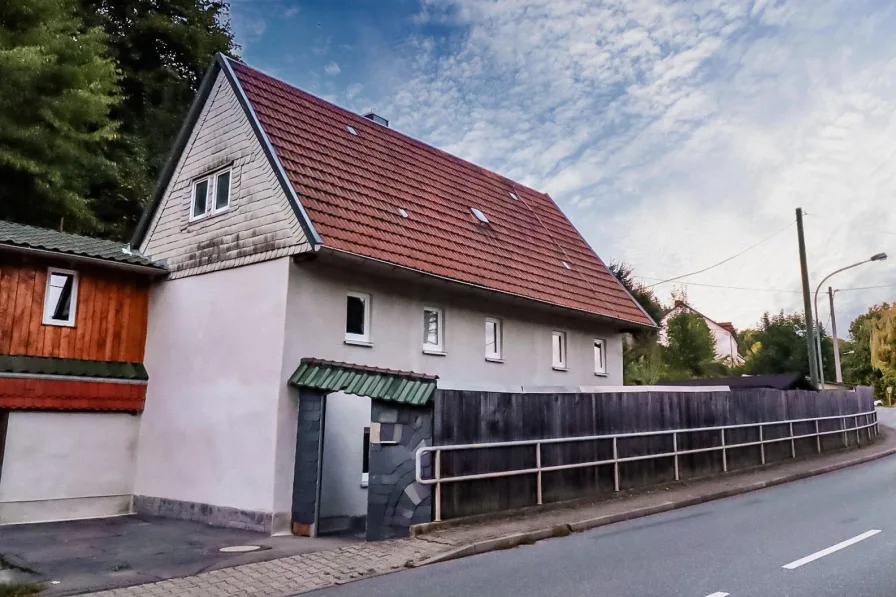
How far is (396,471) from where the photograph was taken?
1040 centimetres

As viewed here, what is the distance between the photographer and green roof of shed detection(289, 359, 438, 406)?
1041 cm

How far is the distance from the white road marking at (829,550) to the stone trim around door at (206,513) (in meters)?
7.83

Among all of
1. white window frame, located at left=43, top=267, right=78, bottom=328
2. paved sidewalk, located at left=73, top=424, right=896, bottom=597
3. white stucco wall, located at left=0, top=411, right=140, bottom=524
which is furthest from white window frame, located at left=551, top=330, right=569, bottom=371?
white window frame, located at left=43, top=267, right=78, bottom=328

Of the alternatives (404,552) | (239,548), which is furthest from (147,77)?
(404,552)

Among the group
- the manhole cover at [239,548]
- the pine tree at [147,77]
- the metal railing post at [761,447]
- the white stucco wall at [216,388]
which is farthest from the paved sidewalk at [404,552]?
the pine tree at [147,77]

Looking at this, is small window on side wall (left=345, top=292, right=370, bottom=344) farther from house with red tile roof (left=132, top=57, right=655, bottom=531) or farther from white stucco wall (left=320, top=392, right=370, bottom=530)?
white stucco wall (left=320, top=392, right=370, bottom=530)

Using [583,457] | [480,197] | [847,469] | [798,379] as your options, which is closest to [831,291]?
[798,379]

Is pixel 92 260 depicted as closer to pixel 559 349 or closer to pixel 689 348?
pixel 559 349

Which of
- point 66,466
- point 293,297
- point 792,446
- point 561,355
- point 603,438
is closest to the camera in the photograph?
point 293,297

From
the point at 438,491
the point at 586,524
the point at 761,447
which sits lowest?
the point at 586,524

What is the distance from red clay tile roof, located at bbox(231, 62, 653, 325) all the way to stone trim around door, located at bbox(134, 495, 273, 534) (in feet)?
15.8

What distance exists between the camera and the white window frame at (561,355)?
714 inches

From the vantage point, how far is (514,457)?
37.7ft

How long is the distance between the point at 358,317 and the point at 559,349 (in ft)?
22.7
